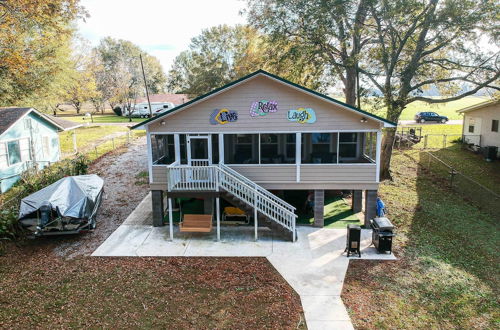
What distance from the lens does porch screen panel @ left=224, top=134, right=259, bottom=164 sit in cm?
1616

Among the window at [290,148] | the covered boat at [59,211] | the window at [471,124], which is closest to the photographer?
the covered boat at [59,211]

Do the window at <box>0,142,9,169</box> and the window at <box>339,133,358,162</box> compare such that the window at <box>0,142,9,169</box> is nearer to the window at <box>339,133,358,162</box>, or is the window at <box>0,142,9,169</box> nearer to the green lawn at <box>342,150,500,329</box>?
the window at <box>339,133,358,162</box>

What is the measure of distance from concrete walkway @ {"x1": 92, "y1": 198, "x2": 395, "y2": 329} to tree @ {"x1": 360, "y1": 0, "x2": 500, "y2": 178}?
35.1ft

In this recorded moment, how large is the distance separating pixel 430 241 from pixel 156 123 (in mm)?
11691

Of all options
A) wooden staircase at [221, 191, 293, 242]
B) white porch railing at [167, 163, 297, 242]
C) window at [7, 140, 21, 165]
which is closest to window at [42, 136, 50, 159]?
window at [7, 140, 21, 165]

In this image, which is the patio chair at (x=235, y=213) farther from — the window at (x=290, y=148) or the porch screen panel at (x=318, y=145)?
the porch screen panel at (x=318, y=145)

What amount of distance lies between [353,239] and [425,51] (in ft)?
48.2

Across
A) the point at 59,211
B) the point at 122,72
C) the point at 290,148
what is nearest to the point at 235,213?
the point at 290,148

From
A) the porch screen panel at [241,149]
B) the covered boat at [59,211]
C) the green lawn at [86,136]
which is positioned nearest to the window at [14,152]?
the covered boat at [59,211]

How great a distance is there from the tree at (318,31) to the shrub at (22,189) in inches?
577

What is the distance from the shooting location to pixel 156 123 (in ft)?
48.6

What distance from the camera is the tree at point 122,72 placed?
5706cm

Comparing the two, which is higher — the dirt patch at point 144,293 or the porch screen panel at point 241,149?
the porch screen panel at point 241,149

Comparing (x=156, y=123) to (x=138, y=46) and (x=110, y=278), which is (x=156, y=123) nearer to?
(x=110, y=278)
